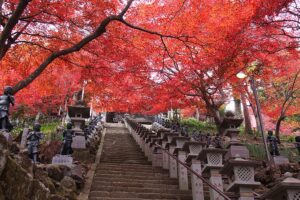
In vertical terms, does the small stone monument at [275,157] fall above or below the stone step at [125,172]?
above

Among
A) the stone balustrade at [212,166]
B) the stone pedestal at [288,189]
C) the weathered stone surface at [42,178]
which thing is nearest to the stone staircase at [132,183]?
the stone balustrade at [212,166]

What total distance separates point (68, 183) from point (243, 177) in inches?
215

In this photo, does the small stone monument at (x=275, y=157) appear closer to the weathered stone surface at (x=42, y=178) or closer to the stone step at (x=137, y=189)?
the stone step at (x=137, y=189)

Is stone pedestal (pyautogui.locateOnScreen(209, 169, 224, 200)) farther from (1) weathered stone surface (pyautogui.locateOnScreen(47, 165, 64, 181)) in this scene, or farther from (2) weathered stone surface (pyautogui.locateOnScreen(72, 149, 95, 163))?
(2) weathered stone surface (pyautogui.locateOnScreen(72, 149, 95, 163))

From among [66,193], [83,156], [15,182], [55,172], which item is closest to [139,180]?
[55,172]

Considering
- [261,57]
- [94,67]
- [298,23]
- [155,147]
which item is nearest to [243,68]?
[261,57]

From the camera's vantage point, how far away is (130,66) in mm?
16281

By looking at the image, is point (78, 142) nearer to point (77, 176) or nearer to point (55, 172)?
point (77, 176)

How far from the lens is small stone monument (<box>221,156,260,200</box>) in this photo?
5.73m

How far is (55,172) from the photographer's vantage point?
8617 millimetres

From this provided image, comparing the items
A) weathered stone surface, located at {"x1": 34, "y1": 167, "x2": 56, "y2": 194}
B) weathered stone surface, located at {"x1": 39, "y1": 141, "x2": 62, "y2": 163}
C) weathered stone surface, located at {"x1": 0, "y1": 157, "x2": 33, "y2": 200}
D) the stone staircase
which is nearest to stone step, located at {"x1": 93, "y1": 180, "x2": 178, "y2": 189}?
the stone staircase

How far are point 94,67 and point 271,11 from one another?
27.1ft

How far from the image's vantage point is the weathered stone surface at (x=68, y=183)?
8.44 meters

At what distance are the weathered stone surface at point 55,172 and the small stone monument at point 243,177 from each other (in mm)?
5431
